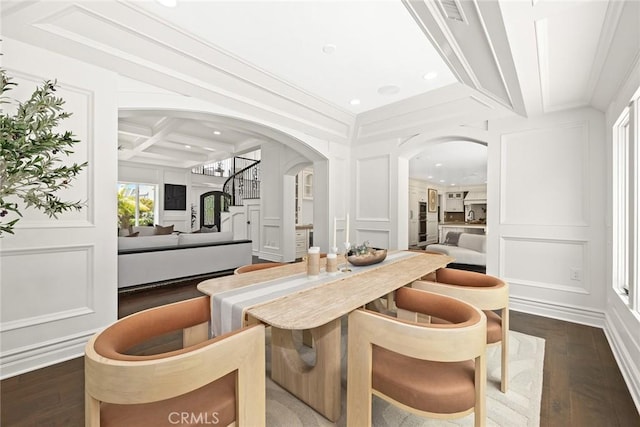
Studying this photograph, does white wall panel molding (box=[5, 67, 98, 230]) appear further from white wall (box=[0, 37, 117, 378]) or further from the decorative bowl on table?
the decorative bowl on table

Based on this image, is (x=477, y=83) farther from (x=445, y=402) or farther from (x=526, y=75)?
(x=445, y=402)

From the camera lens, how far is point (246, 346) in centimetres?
101

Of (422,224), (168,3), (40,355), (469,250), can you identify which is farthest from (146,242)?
(422,224)

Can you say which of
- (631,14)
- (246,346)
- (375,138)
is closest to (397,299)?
(246,346)

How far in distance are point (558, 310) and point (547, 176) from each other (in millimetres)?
1516

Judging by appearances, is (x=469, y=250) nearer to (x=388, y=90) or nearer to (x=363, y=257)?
(x=388, y=90)

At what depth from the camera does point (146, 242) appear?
4.05 m

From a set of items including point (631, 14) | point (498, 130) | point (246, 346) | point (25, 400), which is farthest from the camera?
point (498, 130)

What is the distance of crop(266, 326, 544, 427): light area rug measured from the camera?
1.44 meters

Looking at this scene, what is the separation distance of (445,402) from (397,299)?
0.66 meters

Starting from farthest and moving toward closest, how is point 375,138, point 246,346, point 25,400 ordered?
1. point 375,138
2. point 25,400
3. point 246,346

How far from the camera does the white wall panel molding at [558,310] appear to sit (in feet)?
9.01

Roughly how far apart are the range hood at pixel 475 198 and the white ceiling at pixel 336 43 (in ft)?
28.6

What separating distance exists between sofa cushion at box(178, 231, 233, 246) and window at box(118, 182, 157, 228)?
18.1 ft
